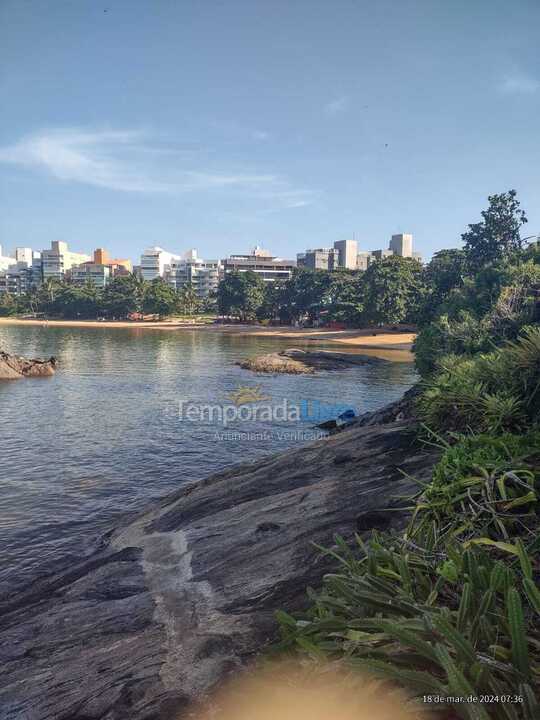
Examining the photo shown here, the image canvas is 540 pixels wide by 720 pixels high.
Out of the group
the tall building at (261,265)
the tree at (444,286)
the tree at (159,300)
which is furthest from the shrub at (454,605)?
the tall building at (261,265)

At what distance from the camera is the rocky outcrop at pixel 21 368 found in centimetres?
4971

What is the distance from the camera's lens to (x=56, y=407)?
37.0m

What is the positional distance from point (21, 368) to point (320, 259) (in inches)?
5847

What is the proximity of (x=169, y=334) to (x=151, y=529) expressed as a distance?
96.0 meters

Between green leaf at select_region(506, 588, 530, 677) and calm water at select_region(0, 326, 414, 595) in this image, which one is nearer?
green leaf at select_region(506, 588, 530, 677)

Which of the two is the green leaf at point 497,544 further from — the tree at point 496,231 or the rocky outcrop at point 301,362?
the tree at point 496,231

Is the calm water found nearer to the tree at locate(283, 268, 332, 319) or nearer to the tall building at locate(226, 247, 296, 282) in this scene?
the tree at locate(283, 268, 332, 319)

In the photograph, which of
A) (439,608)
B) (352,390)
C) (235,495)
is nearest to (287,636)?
(439,608)


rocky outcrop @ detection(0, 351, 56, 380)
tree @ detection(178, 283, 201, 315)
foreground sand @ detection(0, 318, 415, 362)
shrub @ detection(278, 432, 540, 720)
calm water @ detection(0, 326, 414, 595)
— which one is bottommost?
calm water @ detection(0, 326, 414, 595)

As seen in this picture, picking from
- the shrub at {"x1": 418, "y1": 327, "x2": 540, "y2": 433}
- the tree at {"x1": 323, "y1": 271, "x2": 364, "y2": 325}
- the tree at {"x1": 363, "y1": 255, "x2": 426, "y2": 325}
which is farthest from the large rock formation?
the tree at {"x1": 323, "y1": 271, "x2": 364, "y2": 325}

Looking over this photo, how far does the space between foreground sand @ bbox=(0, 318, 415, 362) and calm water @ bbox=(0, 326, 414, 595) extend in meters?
16.9

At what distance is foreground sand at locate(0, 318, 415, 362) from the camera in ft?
267

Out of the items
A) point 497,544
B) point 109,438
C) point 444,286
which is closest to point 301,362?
point 444,286

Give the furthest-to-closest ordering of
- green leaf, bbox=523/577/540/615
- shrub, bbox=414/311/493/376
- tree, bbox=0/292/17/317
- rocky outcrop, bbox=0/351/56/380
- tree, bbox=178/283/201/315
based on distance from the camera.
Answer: tree, bbox=0/292/17/317 < tree, bbox=178/283/201/315 < rocky outcrop, bbox=0/351/56/380 < shrub, bbox=414/311/493/376 < green leaf, bbox=523/577/540/615
